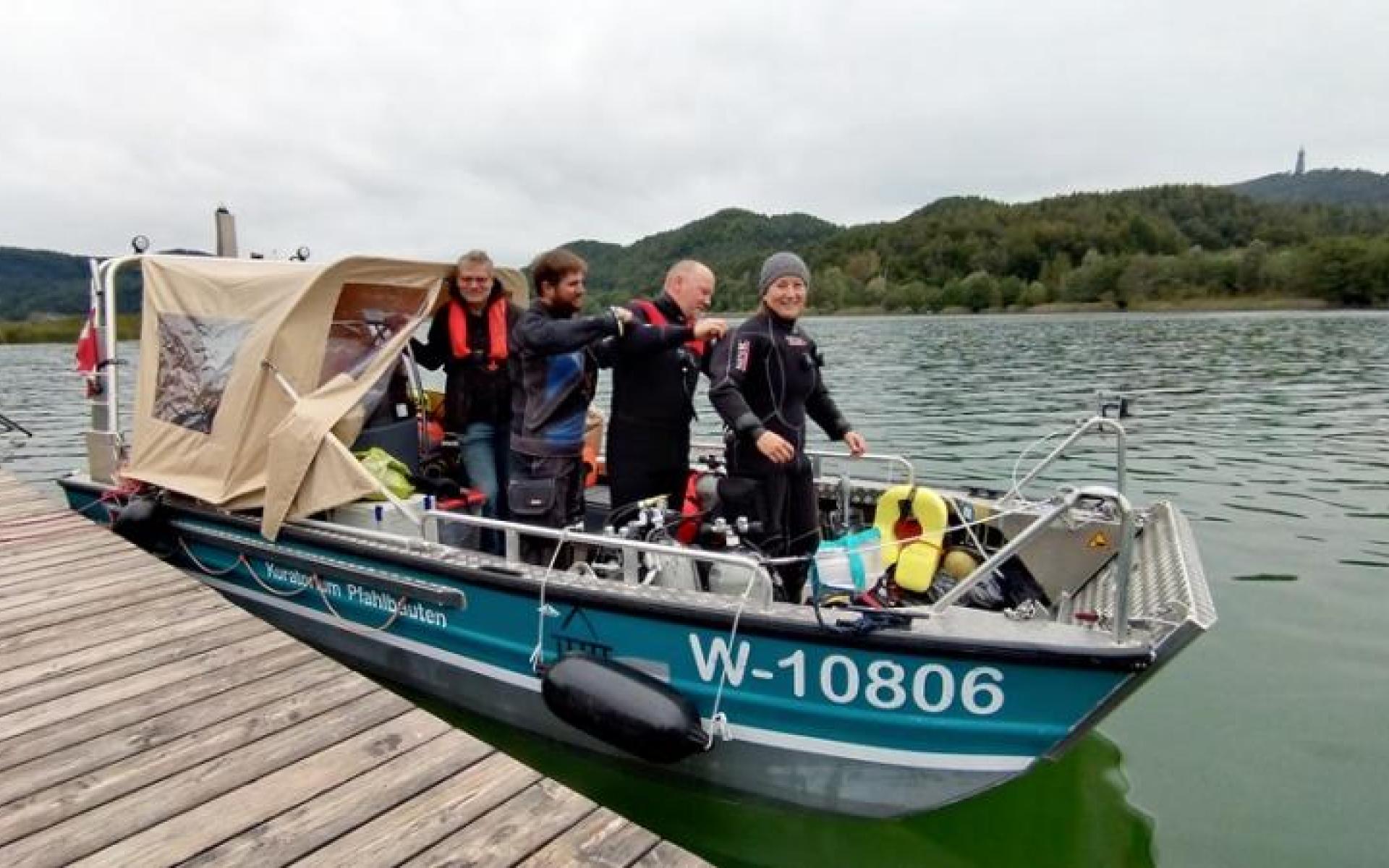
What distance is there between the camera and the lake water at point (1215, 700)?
4.07 m

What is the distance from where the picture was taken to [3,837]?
2734 millimetres

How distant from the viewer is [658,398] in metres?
4.72

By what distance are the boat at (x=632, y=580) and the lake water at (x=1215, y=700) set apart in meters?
0.35

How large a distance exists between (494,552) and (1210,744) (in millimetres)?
4331

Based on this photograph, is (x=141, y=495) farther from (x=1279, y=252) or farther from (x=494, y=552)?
(x=1279, y=252)

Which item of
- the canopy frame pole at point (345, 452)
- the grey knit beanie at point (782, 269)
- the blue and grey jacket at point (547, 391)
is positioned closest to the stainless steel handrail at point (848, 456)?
the grey knit beanie at point (782, 269)

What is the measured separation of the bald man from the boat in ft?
0.89

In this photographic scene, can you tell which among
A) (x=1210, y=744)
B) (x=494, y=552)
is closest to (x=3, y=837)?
(x=494, y=552)

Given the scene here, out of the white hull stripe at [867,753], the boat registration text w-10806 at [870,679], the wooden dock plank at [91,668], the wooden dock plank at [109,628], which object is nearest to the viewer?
the boat registration text w-10806 at [870,679]

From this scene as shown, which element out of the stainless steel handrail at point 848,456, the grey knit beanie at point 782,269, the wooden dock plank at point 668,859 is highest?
the grey knit beanie at point 782,269

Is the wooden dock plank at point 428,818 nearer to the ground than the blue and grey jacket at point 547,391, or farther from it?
nearer to the ground

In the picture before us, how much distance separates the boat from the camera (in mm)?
3527

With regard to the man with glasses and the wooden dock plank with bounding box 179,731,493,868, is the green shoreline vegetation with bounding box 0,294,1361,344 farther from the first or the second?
the wooden dock plank with bounding box 179,731,493,868

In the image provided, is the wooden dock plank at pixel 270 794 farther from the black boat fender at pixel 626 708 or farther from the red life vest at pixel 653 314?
the red life vest at pixel 653 314
